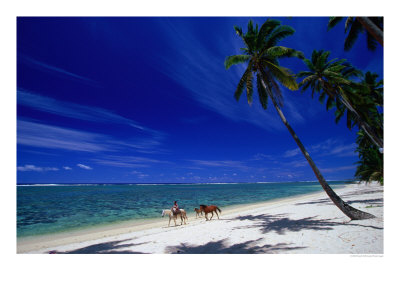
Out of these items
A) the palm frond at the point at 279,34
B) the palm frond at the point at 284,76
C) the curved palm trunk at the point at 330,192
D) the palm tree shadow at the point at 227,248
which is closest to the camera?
the palm tree shadow at the point at 227,248

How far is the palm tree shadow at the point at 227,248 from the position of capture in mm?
3969

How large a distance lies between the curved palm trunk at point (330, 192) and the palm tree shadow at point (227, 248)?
2940 mm

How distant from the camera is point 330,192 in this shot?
18.5 ft

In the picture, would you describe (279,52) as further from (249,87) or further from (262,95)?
(262,95)

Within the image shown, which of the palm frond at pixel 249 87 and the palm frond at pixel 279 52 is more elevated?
the palm frond at pixel 279 52

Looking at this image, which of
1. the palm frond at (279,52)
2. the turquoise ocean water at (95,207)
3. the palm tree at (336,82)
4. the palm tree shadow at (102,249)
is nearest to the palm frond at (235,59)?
the palm frond at (279,52)

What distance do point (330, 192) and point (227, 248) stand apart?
4172 millimetres

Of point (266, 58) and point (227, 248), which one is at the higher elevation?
point (266, 58)

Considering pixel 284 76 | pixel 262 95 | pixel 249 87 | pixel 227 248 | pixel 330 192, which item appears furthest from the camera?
pixel 262 95

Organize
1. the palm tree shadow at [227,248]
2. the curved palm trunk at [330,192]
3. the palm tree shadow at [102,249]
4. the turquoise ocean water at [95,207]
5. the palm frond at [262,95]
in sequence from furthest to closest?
the turquoise ocean water at [95,207]
the palm frond at [262,95]
the curved palm trunk at [330,192]
the palm tree shadow at [102,249]
the palm tree shadow at [227,248]

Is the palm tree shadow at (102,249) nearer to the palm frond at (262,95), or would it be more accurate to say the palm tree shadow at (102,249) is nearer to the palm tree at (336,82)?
the palm frond at (262,95)

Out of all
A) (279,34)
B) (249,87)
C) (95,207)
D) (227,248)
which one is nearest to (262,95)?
(249,87)
